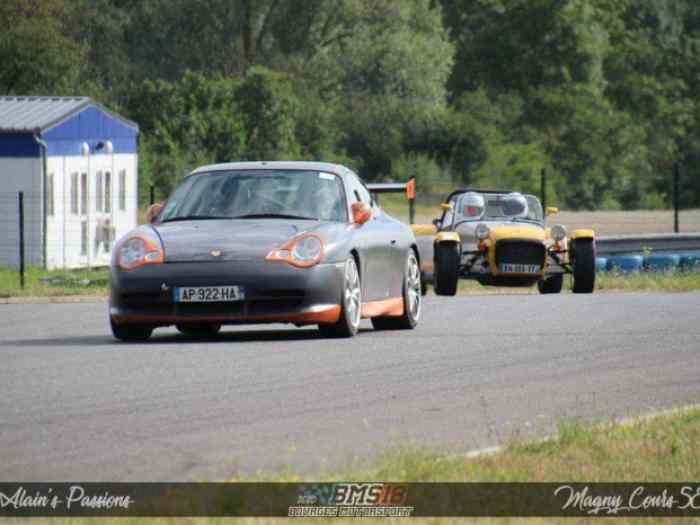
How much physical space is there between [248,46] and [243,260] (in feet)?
213

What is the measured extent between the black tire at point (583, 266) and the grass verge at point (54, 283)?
6011 millimetres

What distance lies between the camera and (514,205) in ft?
93.0

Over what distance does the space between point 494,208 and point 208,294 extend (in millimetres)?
12736

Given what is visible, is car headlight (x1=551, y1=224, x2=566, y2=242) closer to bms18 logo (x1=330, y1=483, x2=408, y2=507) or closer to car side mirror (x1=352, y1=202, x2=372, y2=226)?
car side mirror (x1=352, y1=202, x2=372, y2=226)

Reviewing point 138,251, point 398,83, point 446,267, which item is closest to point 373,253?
point 138,251

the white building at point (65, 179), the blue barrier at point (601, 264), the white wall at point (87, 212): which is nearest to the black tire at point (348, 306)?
the blue barrier at point (601, 264)

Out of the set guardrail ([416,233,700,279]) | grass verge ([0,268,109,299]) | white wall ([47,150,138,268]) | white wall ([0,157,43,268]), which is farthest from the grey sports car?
white wall ([47,150,138,268])

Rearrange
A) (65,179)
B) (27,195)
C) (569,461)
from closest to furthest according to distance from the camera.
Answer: (569,461)
(27,195)
(65,179)

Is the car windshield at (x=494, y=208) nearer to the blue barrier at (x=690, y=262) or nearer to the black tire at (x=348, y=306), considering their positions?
the blue barrier at (x=690, y=262)

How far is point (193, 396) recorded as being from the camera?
1193cm

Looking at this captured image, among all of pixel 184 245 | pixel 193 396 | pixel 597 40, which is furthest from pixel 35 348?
→ pixel 597 40

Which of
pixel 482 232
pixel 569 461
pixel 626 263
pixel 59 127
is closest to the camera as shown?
pixel 569 461

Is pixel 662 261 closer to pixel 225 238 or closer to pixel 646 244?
pixel 646 244

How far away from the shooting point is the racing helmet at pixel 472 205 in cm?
2805
